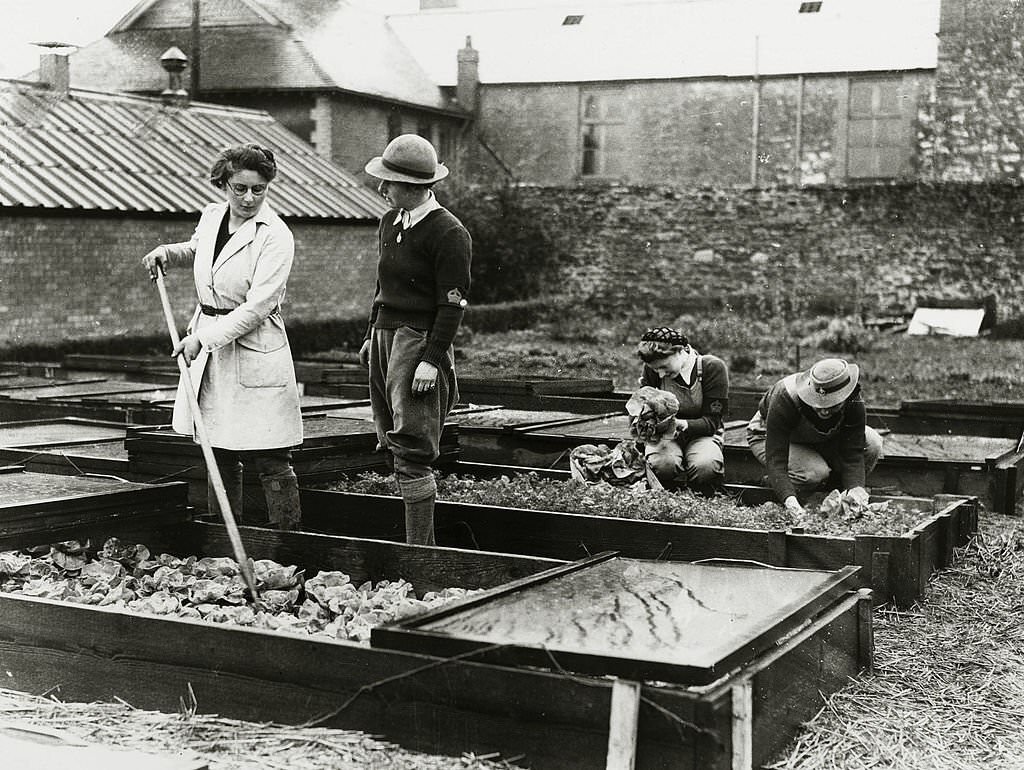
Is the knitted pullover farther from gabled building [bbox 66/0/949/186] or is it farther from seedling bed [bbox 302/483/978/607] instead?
gabled building [bbox 66/0/949/186]

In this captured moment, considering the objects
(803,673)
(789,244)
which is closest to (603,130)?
(789,244)

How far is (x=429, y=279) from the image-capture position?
5.34 meters

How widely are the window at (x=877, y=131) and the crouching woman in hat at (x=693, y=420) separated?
1857cm

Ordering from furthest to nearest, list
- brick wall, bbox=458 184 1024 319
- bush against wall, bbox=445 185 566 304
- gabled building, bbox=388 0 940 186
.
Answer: bush against wall, bbox=445 185 566 304, gabled building, bbox=388 0 940 186, brick wall, bbox=458 184 1024 319

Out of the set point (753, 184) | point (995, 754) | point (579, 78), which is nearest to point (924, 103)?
point (753, 184)

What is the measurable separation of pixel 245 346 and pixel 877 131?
20538mm

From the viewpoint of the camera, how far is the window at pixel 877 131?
23781mm

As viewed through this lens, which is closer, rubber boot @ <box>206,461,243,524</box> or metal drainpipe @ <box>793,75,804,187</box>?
rubber boot @ <box>206,461,243,524</box>

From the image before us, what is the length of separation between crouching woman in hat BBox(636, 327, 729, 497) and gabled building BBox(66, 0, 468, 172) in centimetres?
1699

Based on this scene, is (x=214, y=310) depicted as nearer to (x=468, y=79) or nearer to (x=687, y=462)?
(x=687, y=462)

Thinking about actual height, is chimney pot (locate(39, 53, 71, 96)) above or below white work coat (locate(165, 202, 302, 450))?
above

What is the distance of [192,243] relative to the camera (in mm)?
5594

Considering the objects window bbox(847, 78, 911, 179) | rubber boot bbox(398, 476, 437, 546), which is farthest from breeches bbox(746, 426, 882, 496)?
window bbox(847, 78, 911, 179)

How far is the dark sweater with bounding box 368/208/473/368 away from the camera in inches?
206
